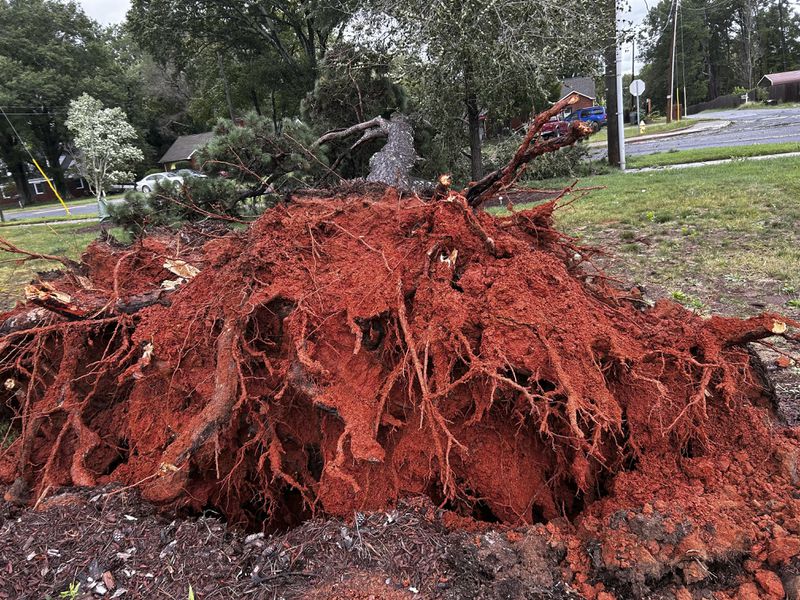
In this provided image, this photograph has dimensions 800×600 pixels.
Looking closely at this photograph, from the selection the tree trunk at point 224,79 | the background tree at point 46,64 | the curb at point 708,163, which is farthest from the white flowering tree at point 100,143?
the background tree at point 46,64

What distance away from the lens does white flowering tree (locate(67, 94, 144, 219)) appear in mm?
15243

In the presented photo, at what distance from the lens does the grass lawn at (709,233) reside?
476 cm

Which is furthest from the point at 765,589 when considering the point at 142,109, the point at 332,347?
the point at 142,109

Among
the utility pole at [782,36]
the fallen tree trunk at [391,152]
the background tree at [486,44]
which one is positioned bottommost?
the fallen tree trunk at [391,152]

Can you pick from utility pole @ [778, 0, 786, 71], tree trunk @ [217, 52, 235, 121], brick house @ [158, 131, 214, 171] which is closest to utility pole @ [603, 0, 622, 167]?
tree trunk @ [217, 52, 235, 121]

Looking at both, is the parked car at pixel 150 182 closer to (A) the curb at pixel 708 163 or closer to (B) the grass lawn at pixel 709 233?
(B) the grass lawn at pixel 709 233

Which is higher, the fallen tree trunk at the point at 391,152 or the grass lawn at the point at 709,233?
the fallen tree trunk at the point at 391,152

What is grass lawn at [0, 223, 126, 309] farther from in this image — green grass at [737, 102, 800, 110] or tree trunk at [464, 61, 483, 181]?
green grass at [737, 102, 800, 110]

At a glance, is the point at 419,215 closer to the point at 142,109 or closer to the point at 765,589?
the point at 765,589

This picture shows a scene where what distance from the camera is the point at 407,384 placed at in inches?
91.2

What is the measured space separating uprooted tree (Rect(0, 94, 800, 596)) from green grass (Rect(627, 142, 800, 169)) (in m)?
12.8

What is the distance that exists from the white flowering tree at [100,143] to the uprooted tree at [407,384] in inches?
589

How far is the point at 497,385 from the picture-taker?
2.09 m

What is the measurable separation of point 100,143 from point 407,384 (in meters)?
17.0
